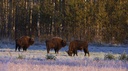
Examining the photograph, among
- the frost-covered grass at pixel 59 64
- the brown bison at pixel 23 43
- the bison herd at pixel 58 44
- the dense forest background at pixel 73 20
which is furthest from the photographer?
the dense forest background at pixel 73 20

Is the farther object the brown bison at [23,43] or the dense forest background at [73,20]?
the dense forest background at [73,20]

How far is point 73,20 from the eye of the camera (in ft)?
151

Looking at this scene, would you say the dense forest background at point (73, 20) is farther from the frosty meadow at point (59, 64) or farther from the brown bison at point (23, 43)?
the frosty meadow at point (59, 64)

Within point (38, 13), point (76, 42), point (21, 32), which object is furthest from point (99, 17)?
point (76, 42)

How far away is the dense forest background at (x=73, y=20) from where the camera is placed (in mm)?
44812

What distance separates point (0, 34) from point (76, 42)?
84.6ft

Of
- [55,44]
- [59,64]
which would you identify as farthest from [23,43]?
[59,64]

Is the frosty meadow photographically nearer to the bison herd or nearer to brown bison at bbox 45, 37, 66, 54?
the bison herd

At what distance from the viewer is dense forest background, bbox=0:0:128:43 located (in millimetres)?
44812

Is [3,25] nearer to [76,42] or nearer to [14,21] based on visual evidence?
[14,21]

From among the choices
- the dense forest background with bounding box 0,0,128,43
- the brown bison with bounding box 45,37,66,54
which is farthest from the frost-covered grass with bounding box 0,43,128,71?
the dense forest background with bounding box 0,0,128,43

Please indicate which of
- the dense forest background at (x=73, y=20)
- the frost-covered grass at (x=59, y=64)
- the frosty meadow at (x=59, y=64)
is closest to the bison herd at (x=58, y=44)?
the frosty meadow at (x=59, y=64)

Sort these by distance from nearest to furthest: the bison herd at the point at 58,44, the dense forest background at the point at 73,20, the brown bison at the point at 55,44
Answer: the bison herd at the point at 58,44
the brown bison at the point at 55,44
the dense forest background at the point at 73,20

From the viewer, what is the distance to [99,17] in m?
45.1
